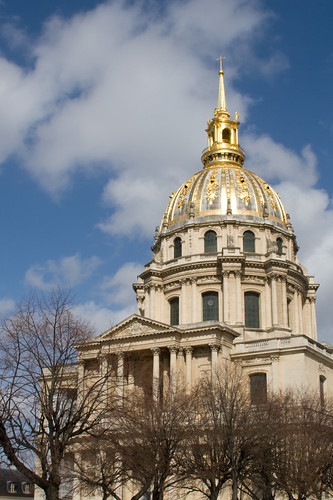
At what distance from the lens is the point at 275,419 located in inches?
1570

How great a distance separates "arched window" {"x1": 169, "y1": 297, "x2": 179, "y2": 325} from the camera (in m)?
71.2

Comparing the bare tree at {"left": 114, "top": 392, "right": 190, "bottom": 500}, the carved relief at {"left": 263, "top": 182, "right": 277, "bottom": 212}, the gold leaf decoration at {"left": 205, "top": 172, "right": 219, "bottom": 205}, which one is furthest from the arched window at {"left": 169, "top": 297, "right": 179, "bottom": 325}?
the bare tree at {"left": 114, "top": 392, "right": 190, "bottom": 500}

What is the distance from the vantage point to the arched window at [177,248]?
2960 inches

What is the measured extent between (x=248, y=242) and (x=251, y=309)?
7.66m

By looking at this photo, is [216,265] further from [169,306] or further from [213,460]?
[213,460]

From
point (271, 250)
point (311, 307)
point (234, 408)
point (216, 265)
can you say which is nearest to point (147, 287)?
point (216, 265)

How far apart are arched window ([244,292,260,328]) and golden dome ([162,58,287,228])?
346 inches

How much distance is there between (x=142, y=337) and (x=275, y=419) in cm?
2204

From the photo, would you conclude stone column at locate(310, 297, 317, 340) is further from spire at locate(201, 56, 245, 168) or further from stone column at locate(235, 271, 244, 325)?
spire at locate(201, 56, 245, 168)

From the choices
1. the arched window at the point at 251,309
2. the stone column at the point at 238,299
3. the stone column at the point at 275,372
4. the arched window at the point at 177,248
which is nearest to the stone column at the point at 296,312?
the arched window at the point at 251,309

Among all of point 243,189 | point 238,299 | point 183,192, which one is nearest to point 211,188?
point 243,189

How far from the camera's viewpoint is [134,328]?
61.1 meters

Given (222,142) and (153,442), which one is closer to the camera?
(153,442)

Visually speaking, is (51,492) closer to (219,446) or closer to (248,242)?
(219,446)
